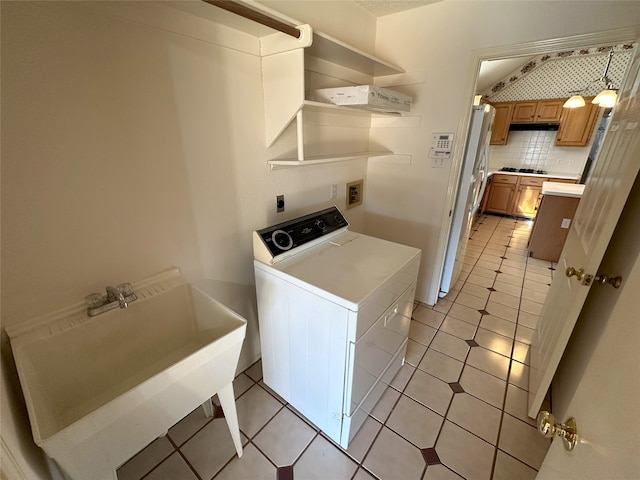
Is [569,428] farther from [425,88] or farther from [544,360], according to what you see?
[425,88]

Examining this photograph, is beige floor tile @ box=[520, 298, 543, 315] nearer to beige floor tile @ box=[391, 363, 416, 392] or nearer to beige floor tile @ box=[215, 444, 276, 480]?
beige floor tile @ box=[391, 363, 416, 392]

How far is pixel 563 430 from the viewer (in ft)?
2.16

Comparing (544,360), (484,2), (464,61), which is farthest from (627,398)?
(484,2)

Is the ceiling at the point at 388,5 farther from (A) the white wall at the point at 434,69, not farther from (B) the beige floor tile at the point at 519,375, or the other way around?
(B) the beige floor tile at the point at 519,375

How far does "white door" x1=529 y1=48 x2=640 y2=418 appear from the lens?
105 centimetres

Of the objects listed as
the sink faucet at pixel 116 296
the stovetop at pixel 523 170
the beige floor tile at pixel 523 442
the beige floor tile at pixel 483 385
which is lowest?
the beige floor tile at pixel 523 442

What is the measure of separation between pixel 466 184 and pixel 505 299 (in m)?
1.28

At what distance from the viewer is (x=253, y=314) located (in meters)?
1.78

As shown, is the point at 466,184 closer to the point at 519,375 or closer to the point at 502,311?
the point at 502,311

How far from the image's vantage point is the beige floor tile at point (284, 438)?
4.53 ft

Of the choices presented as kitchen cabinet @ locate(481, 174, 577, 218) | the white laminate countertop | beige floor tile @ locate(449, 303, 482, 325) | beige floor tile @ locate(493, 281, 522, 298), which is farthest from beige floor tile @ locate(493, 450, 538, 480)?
kitchen cabinet @ locate(481, 174, 577, 218)

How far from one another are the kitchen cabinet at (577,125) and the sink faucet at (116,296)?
6441 millimetres

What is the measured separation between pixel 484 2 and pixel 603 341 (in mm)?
2021

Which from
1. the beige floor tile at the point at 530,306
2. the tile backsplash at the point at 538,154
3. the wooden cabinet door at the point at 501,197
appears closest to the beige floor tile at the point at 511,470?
the beige floor tile at the point at 530,306
